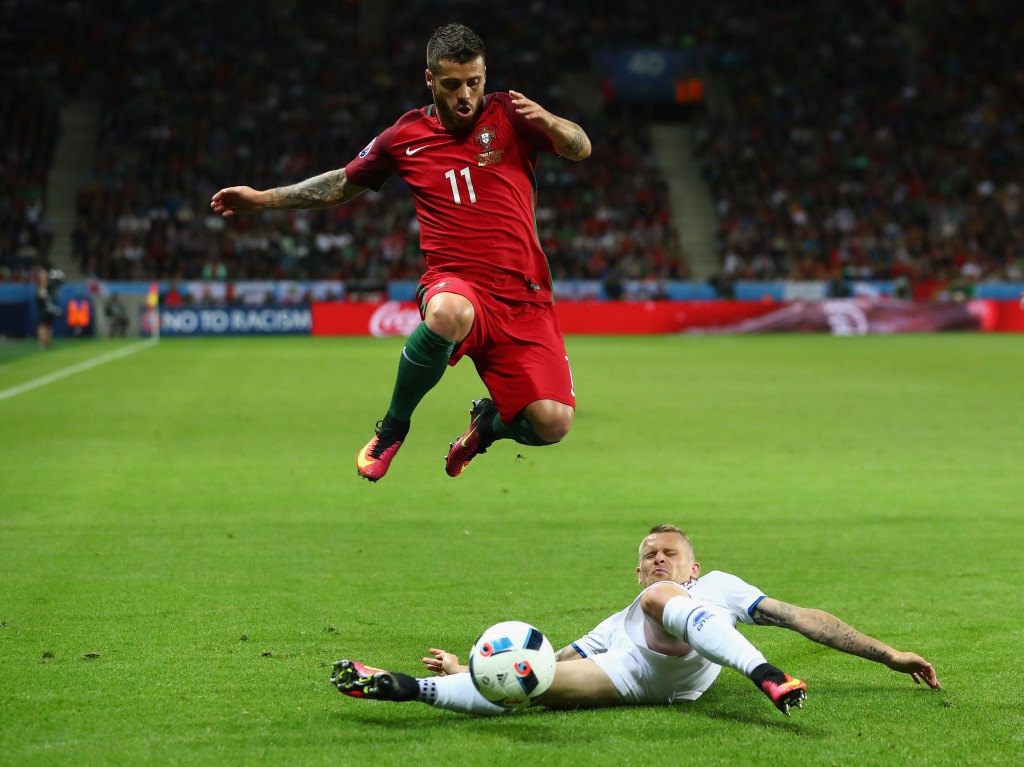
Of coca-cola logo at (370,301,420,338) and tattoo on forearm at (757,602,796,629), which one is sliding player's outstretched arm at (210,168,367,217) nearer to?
tattoo on forearm at (757,602,796,629)

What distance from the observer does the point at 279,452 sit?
13930 millimetres

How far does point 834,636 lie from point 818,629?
80 mm

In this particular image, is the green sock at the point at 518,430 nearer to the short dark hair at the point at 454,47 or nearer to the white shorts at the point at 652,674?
the white shorts at the point at 652,674

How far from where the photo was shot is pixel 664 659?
5.50 m

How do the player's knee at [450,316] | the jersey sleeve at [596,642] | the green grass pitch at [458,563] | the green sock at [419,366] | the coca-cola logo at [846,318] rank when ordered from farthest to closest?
the coca-cola logo at [846,318]
the green sock at [419,366]
the player's knee at [450,316]
the jersey sleeve at [596,642]
the green grass pitch at [458,563]

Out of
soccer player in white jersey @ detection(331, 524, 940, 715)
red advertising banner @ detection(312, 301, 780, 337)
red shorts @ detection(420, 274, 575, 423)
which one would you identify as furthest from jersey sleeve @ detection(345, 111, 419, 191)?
red advertising banner @ detection(312, 301, 780, 337)

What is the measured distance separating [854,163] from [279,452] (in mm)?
36022

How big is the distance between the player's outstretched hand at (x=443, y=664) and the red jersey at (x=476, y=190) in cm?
203

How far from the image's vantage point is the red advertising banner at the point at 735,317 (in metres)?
36.7

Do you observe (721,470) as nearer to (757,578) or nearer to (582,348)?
(757,578)

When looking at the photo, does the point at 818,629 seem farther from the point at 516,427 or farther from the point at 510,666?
the point at 516,427

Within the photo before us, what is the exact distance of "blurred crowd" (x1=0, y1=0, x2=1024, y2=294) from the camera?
133 feet

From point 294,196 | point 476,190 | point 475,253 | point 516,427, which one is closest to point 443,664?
point 516,427

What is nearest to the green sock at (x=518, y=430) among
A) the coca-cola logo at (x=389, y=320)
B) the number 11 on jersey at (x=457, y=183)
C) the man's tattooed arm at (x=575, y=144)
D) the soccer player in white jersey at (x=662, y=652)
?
the number 11 on jersey at (x=457, y=183)
